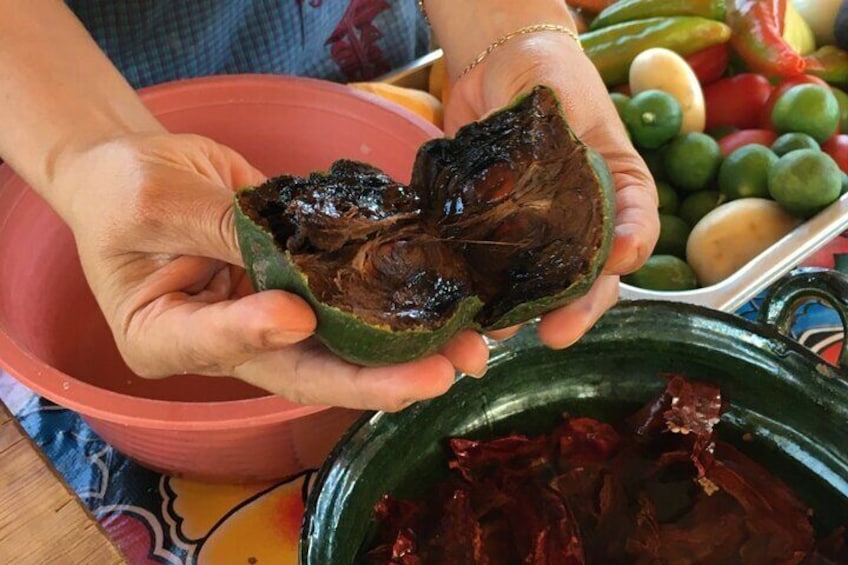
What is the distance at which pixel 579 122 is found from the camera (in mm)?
812

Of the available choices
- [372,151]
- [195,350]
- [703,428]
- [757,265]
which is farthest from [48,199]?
[757,265]

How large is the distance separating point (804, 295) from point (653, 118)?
51cm

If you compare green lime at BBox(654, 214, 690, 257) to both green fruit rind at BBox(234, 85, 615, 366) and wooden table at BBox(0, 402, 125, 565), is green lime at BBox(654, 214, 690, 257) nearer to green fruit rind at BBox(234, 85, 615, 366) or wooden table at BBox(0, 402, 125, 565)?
green fruit rind at BBox(234, 85, 615, 366)

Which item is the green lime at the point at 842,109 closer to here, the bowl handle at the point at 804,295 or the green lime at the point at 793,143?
the green lime at the point at 793,143

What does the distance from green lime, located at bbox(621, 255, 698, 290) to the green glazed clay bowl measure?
0.34 meters

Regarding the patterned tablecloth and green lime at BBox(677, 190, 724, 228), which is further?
green lime at BBox(677, 190, 724, 228)

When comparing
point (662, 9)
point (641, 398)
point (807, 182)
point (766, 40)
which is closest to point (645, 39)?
point (662, 9)

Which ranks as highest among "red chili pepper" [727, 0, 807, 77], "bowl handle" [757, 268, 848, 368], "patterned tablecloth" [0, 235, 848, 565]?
"bowl handle" [757, 268, 848, 368]

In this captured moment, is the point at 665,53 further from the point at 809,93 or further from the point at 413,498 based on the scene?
the point at 413,498

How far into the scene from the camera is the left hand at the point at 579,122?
686 mm

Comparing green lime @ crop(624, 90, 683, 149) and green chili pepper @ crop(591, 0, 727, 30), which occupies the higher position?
green chili pepper @ crop(591, 0, 727, 30)

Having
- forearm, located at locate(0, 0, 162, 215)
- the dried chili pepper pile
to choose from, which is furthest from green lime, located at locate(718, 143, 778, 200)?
forearm, located at locate(0, 0, 162, 215)

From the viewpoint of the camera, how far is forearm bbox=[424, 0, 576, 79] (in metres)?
0.93

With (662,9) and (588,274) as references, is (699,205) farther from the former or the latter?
(588,274)
